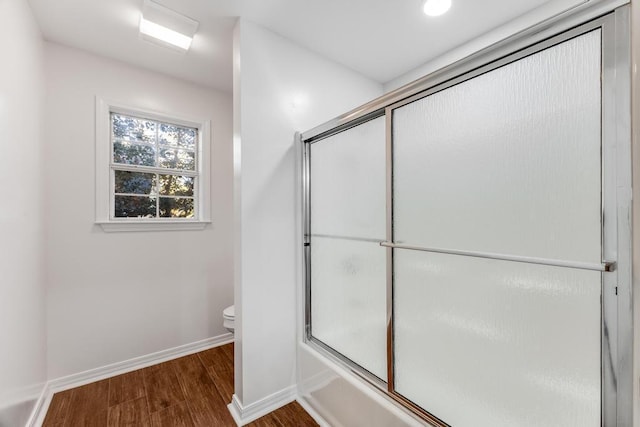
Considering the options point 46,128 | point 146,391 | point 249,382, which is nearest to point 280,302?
point 249,382

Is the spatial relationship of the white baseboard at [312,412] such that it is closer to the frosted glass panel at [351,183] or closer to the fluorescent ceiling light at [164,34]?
the frosted glass panel at [351,183]

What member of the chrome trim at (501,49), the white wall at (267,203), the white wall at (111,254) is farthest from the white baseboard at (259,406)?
the chrome trim at (501,49)

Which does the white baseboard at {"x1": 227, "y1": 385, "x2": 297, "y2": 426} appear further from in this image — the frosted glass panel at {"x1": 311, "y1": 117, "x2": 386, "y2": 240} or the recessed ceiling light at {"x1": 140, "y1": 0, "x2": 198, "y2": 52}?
the recessed ceiling light at {"x1": 140, "y1": 0, "x2": 198, "y2": 52}

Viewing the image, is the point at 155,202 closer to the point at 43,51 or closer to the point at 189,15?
the point at 43,51

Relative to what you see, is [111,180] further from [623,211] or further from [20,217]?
[623,211]

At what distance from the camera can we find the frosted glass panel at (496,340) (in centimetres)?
84

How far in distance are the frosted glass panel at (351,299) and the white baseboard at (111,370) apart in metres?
1.34

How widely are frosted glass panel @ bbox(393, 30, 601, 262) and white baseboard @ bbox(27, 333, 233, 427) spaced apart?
2.28 metres

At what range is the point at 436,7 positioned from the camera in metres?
1.75

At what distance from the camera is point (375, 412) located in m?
1.38

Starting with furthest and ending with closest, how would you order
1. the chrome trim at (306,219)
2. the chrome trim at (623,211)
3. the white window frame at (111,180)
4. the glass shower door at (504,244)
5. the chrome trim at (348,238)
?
1. the white window frame at (111,180)
2. the chrome trim at (306,219)
3. the chrome trim at (348,238)
4. the glass shower door at (504,244)
5. the chrome trim at (623,211)

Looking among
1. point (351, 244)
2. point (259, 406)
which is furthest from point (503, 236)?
point (259, 406)

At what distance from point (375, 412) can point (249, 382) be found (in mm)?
811

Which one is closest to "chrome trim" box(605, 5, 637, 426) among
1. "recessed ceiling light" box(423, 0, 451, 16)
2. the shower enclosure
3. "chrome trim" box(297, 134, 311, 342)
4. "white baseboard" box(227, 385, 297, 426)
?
the shower enclosure
